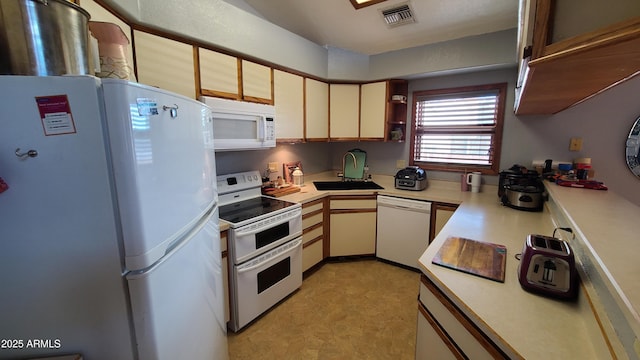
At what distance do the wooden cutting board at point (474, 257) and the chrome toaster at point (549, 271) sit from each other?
103 mm

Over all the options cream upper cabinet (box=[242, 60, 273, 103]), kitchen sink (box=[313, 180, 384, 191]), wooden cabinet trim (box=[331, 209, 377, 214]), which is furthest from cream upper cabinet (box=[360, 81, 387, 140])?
cream upper cabinet (box=[242, 60, 273, 103])

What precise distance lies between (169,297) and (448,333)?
1121 mm

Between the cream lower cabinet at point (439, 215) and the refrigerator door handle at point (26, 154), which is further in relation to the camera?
the cream lower cabinet at point (439, 215)

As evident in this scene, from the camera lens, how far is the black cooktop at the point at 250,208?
1942 mm

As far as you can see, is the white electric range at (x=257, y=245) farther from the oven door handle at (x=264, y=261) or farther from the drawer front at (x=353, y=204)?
the drawer front at (x=353, y=204)

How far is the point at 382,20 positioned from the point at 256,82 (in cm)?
124

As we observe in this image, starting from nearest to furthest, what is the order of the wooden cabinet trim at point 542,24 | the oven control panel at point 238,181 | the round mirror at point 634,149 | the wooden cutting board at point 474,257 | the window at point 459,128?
the wooden cabinet trim at point 542,24 → the wooden cutting board at point 474,257 → the round mirror at point 634,149 → the oven control panel at point 238,181 → the window at point 459,128

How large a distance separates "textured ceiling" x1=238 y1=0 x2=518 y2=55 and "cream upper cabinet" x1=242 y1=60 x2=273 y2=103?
22.4 inches

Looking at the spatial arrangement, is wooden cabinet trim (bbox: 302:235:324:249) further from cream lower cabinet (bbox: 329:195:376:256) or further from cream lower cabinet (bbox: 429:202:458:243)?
cream lower cabinet (bbox: 429:202:458:243)

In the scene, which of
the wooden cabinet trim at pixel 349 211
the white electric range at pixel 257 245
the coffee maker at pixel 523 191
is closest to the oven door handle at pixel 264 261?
the white electric range at pixel 257 245

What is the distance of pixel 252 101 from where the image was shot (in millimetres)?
2209

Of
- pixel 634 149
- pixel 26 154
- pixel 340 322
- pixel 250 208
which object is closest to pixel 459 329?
pixel 340 322

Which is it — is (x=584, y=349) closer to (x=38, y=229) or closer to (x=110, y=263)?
(x=110, y=263)

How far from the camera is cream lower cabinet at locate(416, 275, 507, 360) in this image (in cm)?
88
